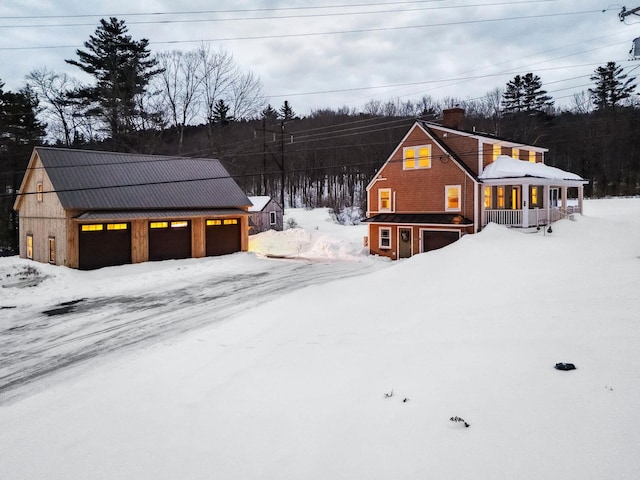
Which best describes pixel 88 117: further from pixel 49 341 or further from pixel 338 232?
pixel 49 341

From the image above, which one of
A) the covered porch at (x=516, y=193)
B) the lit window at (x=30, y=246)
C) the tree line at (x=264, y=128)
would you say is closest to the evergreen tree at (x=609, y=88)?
the tree line at (x=264, y=128)

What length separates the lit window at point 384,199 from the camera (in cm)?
3001

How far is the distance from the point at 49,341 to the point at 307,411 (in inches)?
386

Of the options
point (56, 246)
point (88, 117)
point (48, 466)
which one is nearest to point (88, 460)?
point (48, 466)

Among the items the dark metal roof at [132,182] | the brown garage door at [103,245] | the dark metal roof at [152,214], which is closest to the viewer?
the dark metal roof at [152,214]

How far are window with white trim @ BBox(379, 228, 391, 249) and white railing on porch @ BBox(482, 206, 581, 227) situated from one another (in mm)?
6553

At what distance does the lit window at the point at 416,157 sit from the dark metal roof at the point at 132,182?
40.0 feet

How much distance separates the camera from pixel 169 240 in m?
27.0

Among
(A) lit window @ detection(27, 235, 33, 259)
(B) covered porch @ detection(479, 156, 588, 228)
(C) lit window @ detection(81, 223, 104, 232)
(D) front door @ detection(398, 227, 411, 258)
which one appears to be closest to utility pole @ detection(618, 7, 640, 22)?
(B) covered porch @ detection(479, 156, 588, 228)

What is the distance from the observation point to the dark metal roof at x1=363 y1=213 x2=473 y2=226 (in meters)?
25.7

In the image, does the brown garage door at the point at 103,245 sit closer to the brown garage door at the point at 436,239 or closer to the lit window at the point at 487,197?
the brown garage door at the point at 436,239

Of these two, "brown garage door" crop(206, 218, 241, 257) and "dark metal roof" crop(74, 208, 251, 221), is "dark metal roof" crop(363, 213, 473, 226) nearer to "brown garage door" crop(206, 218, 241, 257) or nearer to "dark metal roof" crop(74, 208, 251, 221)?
"brown garage door" crop(206, 218, 241, 257)

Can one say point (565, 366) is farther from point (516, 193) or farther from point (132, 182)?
point (132, 182)

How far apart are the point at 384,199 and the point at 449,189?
16.8ft
